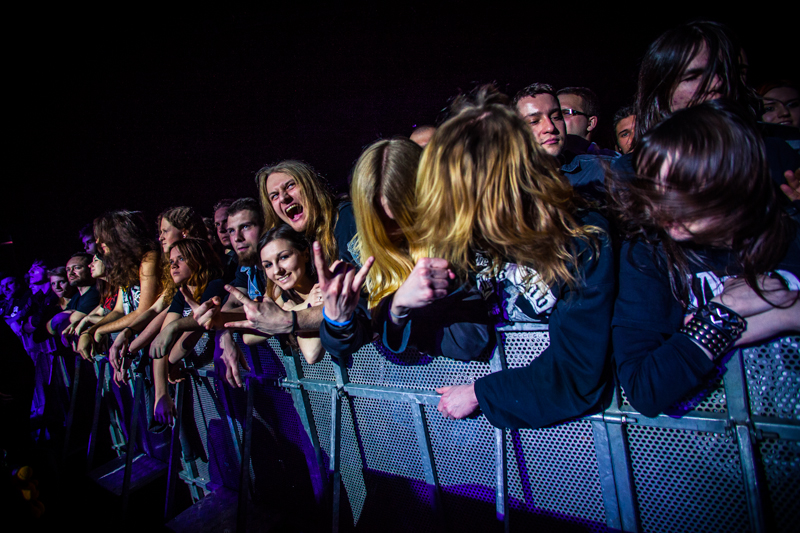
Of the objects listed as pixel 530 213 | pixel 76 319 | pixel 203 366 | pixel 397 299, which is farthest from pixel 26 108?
pixel 530 213

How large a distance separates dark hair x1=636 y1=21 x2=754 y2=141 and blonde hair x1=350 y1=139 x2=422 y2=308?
1.05 meters

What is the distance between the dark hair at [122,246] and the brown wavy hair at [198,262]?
107 centimetres

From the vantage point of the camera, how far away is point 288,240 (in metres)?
2.29

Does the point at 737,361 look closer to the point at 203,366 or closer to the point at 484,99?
the point at 484,99

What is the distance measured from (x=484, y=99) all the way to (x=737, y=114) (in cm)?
→ 75

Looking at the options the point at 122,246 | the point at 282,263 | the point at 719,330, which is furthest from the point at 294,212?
the point at 122,246

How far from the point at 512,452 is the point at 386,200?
1.27 meters

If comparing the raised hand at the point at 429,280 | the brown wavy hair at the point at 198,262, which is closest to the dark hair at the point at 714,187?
the raised hand at the point at 429,280

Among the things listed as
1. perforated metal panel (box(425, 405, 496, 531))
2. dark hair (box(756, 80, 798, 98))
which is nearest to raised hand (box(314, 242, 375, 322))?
perforated metal panel (box(425, 405, 496, 531))

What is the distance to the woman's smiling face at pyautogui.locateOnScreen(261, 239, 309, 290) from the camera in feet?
7.39

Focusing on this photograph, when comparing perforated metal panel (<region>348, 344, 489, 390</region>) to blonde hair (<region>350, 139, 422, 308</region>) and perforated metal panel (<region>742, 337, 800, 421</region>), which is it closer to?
blonde hair (<region>350, 139, 422, 308</region>)

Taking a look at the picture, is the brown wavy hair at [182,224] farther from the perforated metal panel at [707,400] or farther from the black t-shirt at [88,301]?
the perforated metal panel at [707,400]

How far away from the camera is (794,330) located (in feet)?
3.46

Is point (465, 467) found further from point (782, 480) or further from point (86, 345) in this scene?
point (86, 345)
